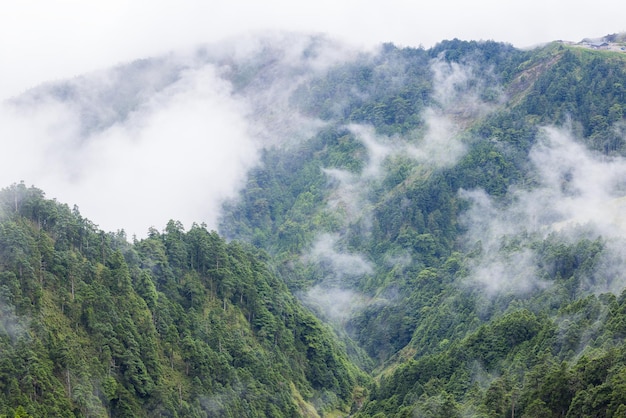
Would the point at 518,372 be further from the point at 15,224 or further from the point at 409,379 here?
the point at 15,224

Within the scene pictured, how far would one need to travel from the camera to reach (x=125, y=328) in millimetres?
156750

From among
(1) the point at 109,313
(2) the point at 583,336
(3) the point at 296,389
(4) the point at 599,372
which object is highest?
→ (1) the point at 109,313

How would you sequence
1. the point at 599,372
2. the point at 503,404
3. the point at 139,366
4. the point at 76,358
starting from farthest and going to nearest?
the point at 139,366, the point at 76,358, the point at 503,404, the point at 599,372

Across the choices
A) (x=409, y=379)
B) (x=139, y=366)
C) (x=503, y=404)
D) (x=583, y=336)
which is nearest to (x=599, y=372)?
(x=503, y=404)

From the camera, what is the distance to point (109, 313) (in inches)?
6088

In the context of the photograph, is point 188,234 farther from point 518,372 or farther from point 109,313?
point 518,372

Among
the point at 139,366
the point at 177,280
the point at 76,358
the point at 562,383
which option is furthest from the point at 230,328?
the point at 562,383

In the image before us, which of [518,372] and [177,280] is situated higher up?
[177,280]

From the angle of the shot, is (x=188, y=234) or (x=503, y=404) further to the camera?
(x=188, y=234)

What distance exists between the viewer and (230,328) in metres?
187

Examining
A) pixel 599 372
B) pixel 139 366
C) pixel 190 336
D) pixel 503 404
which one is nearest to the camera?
pixel 599 372

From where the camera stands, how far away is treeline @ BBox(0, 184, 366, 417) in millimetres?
135750

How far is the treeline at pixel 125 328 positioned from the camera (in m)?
136

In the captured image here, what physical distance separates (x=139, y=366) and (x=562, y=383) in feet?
240
